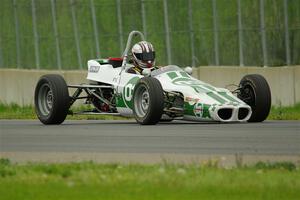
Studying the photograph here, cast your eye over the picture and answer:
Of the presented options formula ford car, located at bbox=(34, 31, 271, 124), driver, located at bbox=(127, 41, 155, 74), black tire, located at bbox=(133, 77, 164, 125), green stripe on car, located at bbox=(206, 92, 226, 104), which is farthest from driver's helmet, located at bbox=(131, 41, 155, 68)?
green stripe on car, located at bbox=(206, 92, 226, 104)

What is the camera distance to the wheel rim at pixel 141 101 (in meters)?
23.8

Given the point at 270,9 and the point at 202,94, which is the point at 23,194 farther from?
the point at 270,9

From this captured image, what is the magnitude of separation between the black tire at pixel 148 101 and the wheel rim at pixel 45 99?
251 cm

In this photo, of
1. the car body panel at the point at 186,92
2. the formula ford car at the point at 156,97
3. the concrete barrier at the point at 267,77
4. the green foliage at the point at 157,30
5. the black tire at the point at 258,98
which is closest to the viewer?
the car body panel at the point at 186,92

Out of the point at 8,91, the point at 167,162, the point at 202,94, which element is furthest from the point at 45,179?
the point at 8,91

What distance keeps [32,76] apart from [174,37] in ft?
16.9

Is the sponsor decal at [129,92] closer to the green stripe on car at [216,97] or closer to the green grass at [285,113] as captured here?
the green stripe on car at [216,97]

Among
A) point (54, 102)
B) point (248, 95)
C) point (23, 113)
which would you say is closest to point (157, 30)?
point (23, 113)

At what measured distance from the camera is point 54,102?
2500 cm

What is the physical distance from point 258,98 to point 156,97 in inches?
84.4

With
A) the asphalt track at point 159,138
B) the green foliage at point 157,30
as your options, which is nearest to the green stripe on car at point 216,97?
the asphalt track at point 159,138

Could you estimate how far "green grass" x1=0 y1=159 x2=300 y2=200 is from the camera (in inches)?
466

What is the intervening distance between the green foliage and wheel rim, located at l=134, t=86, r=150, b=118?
924 centimetres

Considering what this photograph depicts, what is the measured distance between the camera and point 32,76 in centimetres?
3731
